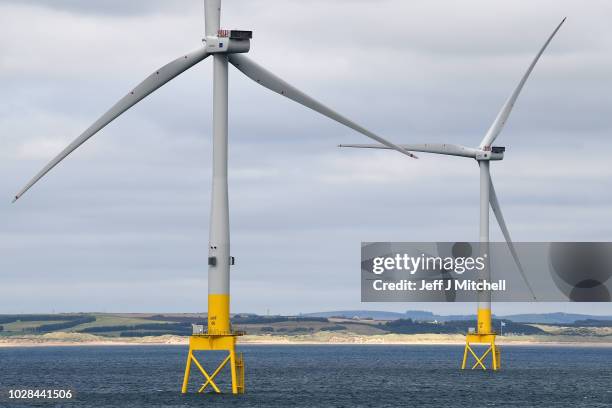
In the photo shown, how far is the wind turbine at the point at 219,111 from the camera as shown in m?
124

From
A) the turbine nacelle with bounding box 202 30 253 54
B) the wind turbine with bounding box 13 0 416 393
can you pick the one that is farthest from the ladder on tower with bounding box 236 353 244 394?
the turbine nacelle with bounding box 202 30 253 54

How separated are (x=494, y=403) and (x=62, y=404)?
5038 cm

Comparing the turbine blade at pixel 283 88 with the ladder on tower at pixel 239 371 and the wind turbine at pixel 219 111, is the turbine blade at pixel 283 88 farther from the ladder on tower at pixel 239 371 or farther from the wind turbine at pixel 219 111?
the ladder on tower at pixel 239 371

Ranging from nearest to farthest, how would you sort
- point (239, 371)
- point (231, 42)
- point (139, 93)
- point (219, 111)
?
point (139, 93) → point (231, 42) → point (219, 111) → point (239, 371)

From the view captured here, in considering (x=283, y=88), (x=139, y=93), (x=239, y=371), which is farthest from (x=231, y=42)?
(x=239, y=371)

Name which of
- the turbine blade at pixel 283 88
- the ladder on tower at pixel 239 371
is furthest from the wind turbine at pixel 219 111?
the ladder on tower at pixel 239 371

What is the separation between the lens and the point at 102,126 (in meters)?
121

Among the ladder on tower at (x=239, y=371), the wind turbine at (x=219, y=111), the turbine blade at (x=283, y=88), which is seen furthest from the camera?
the ladder on tower at (x=239, y=371)

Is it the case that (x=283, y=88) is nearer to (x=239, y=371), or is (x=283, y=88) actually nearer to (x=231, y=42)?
(x=231, y=42)

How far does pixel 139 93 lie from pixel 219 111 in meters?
8.29

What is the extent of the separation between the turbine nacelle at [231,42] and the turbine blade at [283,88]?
7.02 feet

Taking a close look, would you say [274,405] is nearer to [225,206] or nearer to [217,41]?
[225,206]

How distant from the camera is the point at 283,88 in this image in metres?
126

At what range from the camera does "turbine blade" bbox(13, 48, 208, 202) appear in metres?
117
